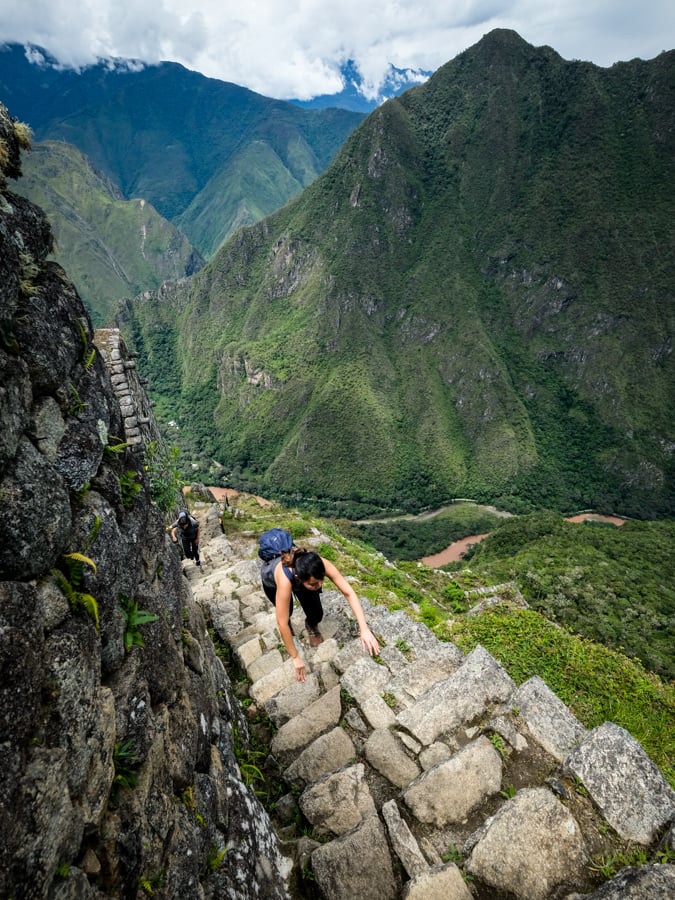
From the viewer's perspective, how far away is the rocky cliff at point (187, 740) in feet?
6.49

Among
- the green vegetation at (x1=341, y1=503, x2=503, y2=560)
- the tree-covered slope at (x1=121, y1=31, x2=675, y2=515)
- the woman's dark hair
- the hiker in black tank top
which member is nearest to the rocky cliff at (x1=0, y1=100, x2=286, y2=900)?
the hiker in black tank top

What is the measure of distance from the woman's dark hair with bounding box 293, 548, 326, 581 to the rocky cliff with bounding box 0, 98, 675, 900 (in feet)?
4.49

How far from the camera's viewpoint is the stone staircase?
3.61m

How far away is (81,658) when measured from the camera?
7.39 ft

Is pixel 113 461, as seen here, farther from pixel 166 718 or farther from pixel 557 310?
pixel 557 310

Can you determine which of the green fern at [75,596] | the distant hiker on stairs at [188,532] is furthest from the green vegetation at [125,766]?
the distant hiker on stairs at [188,532]

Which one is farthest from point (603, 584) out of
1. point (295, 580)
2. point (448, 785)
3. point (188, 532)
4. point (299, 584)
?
point (295, 580)

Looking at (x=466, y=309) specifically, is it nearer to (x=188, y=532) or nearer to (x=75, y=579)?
(x=188, y=532)

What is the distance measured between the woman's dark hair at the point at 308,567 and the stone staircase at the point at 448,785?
2013 mm

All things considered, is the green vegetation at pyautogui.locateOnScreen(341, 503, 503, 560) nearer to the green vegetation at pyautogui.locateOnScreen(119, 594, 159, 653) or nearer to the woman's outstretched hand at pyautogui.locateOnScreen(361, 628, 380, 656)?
the woman's outstretched hand at pyautogui.locateOnScreen(361, 628, 380, 656)

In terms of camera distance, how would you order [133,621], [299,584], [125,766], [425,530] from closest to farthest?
[125,766]
[133,621]
[299,584]
[425,530]

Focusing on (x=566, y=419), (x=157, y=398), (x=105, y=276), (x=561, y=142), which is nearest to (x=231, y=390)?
(x=157, y=398)

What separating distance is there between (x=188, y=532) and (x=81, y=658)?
9876mm

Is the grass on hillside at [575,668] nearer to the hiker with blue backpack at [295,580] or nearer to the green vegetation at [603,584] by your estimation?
the hiker with blue backpack at [295,580]
